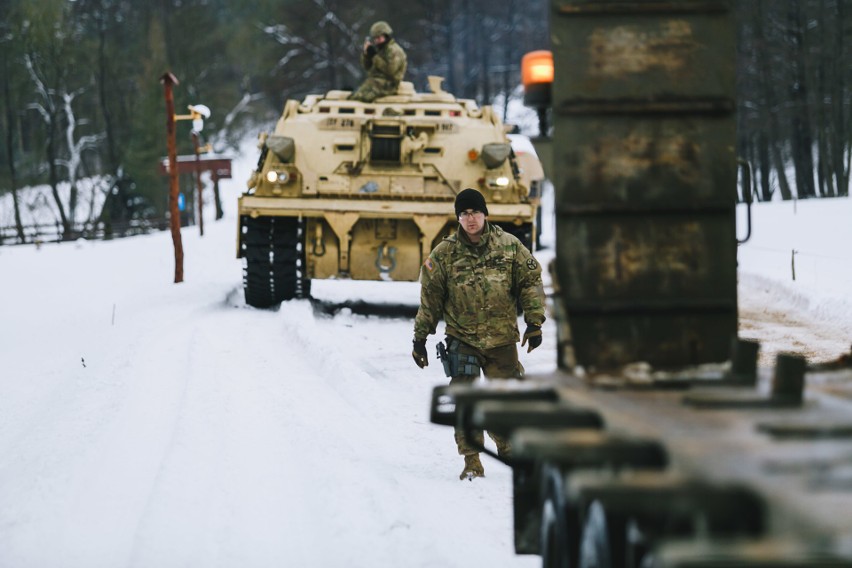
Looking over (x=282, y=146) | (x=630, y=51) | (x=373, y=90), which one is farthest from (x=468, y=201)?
(x=373, y=90)

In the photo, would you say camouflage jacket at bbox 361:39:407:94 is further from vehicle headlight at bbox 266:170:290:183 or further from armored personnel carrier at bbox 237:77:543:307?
vehicle headlight at bbox 266:170:290:183

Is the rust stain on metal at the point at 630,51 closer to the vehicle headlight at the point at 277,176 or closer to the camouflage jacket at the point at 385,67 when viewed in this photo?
the vehicle headlight at the point at 277,176

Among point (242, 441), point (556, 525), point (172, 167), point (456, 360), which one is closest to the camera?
point (556, 525)

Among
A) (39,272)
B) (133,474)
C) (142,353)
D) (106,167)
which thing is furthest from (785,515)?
(106,167)

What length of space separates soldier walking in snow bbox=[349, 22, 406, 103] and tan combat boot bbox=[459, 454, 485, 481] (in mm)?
10142

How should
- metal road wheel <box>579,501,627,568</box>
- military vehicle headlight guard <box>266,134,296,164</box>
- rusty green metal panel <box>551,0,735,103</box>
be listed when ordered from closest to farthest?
metal road wheel <box>579,501,627,568</box> → rusty green metal panel <box>551,0,735,103</box> → military vehicle headlight guard <box>266,134,296,164</box>

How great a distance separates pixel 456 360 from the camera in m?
7.06

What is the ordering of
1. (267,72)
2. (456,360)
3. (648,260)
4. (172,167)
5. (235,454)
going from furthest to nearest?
(267,72)
(172,167)
(235,454)
(456,360)
(648,260)

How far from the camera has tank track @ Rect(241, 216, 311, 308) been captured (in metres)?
15.3

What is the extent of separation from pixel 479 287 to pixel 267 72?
46574 mm

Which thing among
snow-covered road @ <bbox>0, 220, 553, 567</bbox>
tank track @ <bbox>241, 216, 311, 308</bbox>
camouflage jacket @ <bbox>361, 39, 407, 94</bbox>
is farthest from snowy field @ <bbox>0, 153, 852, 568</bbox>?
camouflage jacket @ <bbox>361, 39, 407, 94</bbox>

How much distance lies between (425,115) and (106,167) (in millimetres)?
41581

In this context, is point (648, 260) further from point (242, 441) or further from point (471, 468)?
point (242, 441)

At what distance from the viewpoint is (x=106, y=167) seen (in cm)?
5534
